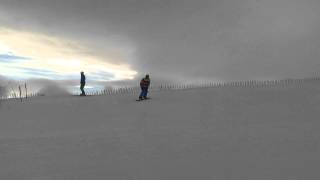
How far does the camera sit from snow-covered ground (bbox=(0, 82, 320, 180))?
35.5 feet

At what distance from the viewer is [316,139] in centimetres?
1320

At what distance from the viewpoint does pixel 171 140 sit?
14.1 meters

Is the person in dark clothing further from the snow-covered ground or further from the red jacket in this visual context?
the red jacket

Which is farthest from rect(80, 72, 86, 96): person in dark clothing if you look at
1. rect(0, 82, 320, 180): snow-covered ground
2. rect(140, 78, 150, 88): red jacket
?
rect(140, 78, 150, 88): red jacket

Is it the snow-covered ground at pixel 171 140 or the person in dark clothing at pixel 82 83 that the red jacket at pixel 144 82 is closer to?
the snow-covered ground at pixel 171 140

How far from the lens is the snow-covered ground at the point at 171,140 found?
1083 centimetres

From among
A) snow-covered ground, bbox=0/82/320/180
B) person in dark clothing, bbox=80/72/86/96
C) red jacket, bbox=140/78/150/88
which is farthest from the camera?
person in dark clothing, bbox=80/72/86/96

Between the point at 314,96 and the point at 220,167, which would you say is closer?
the point at 220,167

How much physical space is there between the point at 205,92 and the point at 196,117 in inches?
335

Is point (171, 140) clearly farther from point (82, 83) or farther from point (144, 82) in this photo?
point (82, 83)

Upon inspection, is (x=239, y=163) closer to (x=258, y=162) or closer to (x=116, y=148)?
(x=258, y=162)

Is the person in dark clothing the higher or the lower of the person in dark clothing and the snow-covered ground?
the higher

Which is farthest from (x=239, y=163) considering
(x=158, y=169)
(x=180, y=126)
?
(x=180, y=126)

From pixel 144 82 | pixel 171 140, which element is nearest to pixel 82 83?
pixel 144 82
